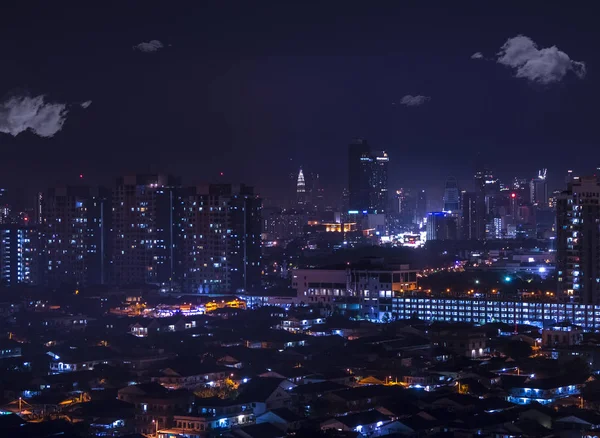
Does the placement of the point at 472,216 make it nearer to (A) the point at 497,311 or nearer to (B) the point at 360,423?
(A) the point at 497,311

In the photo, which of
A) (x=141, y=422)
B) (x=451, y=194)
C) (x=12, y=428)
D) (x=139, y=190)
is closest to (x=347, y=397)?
(x=141, y=422)

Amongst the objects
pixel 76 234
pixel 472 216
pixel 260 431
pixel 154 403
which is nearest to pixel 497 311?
pixel 154 403

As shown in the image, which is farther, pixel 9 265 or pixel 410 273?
pixel 9 265

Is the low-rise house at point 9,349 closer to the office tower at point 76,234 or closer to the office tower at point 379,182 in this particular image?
the office tower at point 76,234

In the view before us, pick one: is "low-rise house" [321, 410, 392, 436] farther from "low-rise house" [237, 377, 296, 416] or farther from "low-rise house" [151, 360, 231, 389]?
"low-rise house" [151, 360, 231, 389]

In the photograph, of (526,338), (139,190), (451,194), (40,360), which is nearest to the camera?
(40,360)

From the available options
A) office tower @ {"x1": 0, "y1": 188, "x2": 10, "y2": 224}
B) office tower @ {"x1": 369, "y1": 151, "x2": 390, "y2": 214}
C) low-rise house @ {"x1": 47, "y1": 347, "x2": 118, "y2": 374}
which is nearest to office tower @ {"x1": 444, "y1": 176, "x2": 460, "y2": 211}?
office tower @ {"x1": 369, "y1": 151, "x2": 390, "y2": 214}

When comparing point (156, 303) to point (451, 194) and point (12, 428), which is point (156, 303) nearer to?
point (12, 428)
